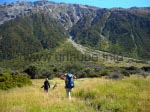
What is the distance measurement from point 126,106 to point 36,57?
18354 centimetres

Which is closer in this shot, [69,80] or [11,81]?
[69,80]

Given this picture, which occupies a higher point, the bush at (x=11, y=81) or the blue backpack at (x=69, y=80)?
the blue backpack at (x=69, y=80)

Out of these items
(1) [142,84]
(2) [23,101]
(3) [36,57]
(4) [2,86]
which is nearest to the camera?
(2) [23,101]

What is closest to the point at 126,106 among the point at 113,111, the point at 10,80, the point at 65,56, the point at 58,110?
the point at 113,111

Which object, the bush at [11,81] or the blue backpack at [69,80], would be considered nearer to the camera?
the blue backpack at [69,80]

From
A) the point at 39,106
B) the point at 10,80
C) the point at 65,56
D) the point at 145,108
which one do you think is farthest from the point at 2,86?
the point at 65,56

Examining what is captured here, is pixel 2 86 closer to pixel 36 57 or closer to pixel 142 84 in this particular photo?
pixel 142 84

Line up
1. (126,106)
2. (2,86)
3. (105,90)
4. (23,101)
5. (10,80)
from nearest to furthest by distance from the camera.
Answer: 1. (126,106)
2. (23,101)
3. (105,90)
4. (2,86)
5. (10,80)

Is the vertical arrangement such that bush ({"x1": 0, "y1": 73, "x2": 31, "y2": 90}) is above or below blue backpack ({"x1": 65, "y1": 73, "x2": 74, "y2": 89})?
below

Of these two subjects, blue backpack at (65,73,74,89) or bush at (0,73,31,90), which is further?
bush at (0,73,31,90)

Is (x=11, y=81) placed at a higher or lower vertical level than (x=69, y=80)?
lower

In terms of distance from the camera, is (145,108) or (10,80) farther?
(10,80)

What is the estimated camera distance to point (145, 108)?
29.3 feet

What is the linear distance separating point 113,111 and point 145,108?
42.1 inches
